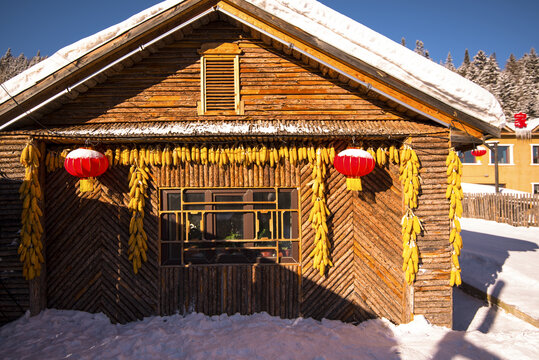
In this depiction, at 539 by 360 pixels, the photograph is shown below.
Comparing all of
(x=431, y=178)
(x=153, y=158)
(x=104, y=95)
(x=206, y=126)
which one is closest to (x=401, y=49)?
(x=431, y=178)

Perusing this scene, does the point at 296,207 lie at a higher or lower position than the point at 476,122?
lower

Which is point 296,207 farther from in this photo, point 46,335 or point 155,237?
point 46,335

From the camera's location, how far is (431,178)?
6.70 metres

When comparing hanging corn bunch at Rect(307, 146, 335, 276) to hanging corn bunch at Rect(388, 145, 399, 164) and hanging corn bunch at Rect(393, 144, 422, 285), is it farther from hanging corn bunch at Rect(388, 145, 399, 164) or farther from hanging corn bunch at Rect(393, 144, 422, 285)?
hanging corn bunch at Rect(393, 144, 422, 285)

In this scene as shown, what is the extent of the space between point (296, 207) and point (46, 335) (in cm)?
612

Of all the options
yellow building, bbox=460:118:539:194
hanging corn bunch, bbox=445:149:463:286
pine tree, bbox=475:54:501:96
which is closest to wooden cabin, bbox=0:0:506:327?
hanging corn bunch, bbox=445:149:463:286

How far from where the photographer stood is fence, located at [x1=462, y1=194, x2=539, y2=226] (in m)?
17.1

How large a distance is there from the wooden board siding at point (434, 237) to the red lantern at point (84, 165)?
7.19 m

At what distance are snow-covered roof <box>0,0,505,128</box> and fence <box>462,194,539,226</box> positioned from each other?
1546 centimetres

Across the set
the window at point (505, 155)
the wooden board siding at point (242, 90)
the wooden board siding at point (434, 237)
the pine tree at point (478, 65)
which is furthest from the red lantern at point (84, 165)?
the pine tree at point (478, 65)

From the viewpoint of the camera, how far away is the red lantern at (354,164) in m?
5.99

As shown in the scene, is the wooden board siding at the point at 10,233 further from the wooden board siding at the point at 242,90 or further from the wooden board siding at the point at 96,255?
the wooden board siding at the point at 242,90

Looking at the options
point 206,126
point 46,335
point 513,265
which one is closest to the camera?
point 46,335

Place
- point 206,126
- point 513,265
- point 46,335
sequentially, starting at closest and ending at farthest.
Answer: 1. point 46,335
2. point 206,126
3. point 513,265
